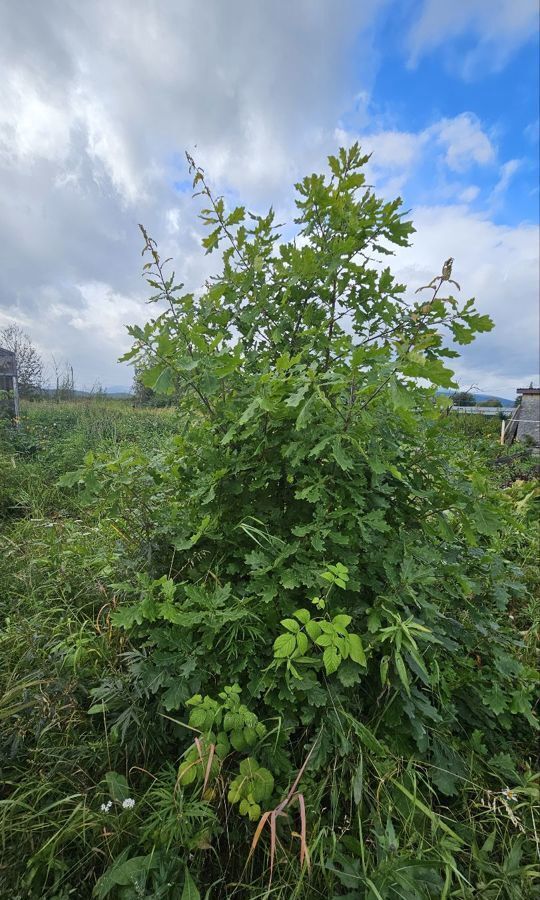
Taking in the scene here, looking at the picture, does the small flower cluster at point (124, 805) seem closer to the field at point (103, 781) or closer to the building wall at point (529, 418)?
the field at point (103, 781)

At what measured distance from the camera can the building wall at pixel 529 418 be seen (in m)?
7.04

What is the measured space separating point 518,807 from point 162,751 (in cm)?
127

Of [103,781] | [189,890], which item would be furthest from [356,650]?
[103,781]

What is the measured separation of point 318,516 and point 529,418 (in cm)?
755

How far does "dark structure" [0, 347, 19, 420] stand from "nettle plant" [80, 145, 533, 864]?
645cm

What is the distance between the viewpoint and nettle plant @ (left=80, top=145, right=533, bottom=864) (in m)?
1.22

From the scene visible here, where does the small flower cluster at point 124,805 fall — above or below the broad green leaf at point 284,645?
below

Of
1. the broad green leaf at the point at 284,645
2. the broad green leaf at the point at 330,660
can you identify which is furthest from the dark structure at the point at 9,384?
the broad green leaf at the point at 330,660

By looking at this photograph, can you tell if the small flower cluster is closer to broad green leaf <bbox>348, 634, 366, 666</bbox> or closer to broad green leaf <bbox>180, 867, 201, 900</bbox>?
broad green leaf <bbox>180, 867, 201, 900</bbox>

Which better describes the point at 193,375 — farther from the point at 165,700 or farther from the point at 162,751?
the point at 162,751

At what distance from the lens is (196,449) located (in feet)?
5.37

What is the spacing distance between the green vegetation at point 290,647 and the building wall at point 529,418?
6452mm

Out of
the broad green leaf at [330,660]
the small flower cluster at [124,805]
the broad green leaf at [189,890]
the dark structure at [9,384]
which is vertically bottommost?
the broad green leaf at [189,890]

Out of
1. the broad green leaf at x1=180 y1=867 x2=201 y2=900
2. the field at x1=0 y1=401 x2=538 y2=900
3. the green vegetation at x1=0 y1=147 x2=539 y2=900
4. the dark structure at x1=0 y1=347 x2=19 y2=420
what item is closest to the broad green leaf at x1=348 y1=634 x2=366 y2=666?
the green vegetation at x1=0 y1=147 x2=539 y2=900
